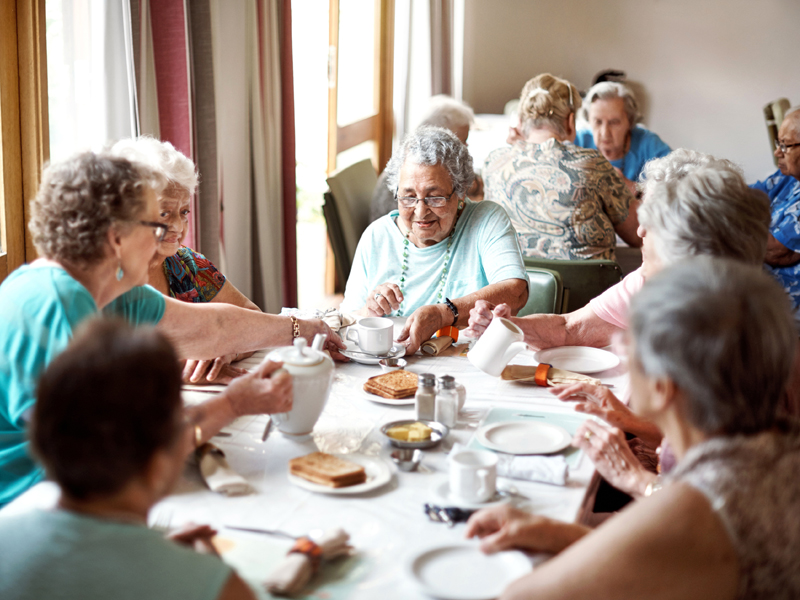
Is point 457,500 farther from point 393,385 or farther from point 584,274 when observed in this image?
point 584,274

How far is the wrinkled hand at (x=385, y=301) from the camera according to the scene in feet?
7.46

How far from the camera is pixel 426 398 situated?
5.08ft

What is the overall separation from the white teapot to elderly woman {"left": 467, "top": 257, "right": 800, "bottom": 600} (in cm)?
62

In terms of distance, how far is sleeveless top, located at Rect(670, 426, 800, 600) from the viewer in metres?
0.91

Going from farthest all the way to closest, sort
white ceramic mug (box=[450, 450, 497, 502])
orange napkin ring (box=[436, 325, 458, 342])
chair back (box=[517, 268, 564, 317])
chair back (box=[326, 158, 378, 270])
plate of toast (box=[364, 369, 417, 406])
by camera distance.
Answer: chair back (box=[326, 158, 378, 270]), chair back (box=[517, 268, 564, 317]), orange napkin ring (box=[436, 325, 458, 342]), plate of toast (box=[364, 369, 417, 406]), white ceramic mug (box=[450, 450, 497, 502])

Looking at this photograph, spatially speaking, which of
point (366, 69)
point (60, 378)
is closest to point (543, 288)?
point (60, 378)

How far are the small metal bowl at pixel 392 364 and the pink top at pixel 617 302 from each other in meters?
0.61

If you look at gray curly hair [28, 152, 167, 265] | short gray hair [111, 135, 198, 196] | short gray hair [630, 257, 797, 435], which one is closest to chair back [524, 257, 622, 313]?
short gray hair [111, 135, 198, 196]

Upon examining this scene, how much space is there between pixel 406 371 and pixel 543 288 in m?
0.90

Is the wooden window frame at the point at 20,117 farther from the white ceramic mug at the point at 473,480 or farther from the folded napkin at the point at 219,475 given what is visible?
the white ceramic mug at the point at 473,480

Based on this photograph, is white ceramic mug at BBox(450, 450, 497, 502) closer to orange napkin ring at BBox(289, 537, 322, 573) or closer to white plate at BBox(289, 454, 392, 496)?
white plate at BBox(289, 454, 392, 496)

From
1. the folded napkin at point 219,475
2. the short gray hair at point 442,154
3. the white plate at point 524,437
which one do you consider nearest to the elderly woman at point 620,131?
the short gray hair at point 442,154

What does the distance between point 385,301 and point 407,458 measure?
961mm

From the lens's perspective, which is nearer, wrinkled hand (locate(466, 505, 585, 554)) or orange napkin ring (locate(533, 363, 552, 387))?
wrinkled hand (locate(466, 505, 585, 554))
